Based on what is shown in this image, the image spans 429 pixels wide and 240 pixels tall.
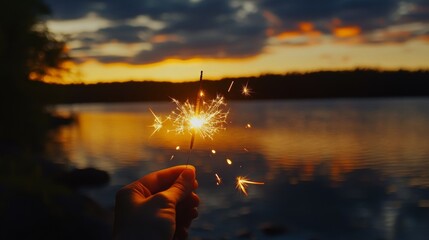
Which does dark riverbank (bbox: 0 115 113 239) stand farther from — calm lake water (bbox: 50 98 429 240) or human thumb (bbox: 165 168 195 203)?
human thumb (bbox: 165 168 195 203)

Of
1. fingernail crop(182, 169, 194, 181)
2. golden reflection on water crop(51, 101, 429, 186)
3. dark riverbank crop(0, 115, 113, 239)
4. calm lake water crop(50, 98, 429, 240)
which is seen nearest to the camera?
fingernail crop(182, 169, 194, 181)

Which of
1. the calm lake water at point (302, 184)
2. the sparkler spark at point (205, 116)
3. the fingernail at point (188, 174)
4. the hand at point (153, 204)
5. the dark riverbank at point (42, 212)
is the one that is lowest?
the calm lake water at point (302, 184)

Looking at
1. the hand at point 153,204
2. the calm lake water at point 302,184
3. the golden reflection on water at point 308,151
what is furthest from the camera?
the golden reflection on water at point 308,151

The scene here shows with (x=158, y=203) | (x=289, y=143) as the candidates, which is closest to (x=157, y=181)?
(x=158, y=203)

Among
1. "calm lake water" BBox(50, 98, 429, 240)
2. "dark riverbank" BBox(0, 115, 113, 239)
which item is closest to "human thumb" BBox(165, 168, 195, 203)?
"dark riverbank" BBox(0, 115, 113, 239)

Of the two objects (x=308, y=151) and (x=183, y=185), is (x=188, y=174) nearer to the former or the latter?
(x=183, y=185)

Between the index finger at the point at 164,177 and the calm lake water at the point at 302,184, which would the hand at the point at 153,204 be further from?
the calm lake water at the point at 302,184

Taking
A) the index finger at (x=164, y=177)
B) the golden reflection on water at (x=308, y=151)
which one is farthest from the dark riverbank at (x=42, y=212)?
the golden reflection on water at (x=308, y=151)

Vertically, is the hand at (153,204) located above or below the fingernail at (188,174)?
below
